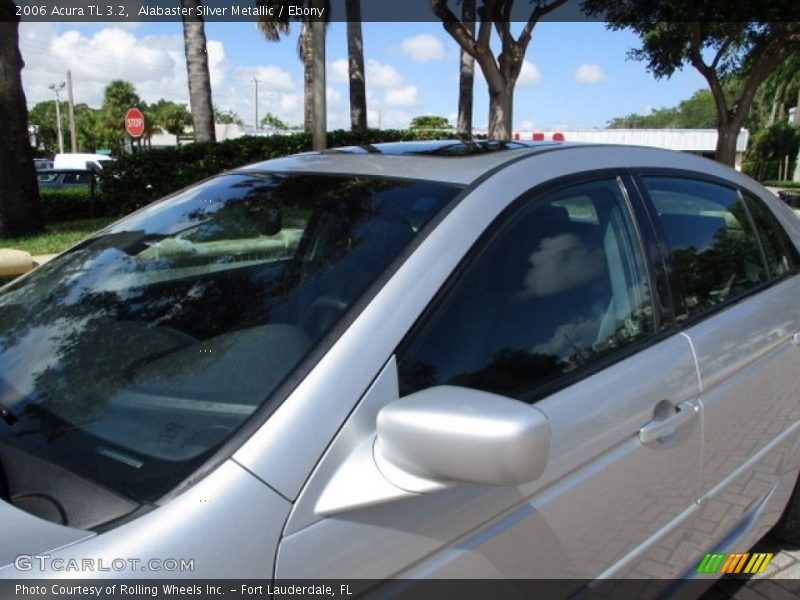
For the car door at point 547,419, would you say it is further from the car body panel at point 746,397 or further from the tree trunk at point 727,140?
the tree trunk at point 727,140

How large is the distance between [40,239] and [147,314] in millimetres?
9914

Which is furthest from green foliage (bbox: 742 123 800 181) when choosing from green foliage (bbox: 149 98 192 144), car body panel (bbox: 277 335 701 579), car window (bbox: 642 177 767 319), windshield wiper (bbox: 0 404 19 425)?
green foliage (bbox: 149 98 192 144)

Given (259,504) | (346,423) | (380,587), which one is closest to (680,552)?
(380,587)

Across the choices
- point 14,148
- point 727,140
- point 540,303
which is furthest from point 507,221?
point 727,140

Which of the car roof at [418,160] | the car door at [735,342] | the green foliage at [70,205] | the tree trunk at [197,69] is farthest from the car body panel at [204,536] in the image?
the green foliage at [70,205]

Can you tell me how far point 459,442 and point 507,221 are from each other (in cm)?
71

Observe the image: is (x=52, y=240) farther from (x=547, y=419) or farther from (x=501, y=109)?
(x=547, y=419)

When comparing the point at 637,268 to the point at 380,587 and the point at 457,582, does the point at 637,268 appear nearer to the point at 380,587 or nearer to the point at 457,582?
the point at 457,582

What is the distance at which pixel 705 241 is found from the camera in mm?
2480

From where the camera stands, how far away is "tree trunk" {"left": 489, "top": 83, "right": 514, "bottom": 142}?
13.5m

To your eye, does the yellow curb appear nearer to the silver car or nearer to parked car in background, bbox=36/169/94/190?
the silver car

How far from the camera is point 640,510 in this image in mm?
1853

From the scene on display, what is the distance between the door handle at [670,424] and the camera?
1.83 m

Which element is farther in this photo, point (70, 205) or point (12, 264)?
point (70, 205)
